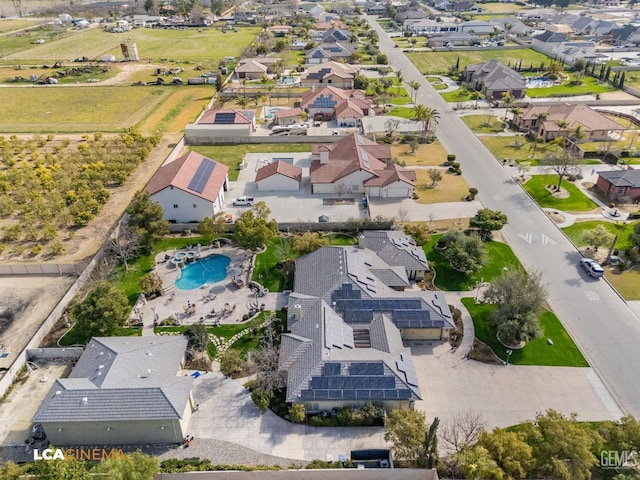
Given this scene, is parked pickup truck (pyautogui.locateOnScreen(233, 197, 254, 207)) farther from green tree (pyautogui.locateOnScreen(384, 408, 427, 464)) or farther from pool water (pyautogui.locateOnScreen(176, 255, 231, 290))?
green tree (pyautogui.locateOnScreen(384, 408, 427, 464))

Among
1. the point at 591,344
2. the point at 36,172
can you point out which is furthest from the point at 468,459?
the point at 36,172

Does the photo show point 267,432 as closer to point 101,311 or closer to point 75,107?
point 101,311

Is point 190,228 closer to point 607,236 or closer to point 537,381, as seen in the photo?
point 537,381

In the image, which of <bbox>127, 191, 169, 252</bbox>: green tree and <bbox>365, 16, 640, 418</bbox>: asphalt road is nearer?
<bbox>365, 16, 640, 418</bbox>: asphalt road

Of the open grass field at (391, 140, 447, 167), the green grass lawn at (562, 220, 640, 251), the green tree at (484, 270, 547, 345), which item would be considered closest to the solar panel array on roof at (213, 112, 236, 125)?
the open grass field at (391, 140, 447, 167)

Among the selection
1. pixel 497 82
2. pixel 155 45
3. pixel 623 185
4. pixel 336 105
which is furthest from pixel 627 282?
pixel 155 45

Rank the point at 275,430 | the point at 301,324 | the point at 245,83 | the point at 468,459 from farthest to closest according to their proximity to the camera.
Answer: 1. the point at 245,83
2. the point at 301,324
3. the point at 275,430
4. the point at 468,459
